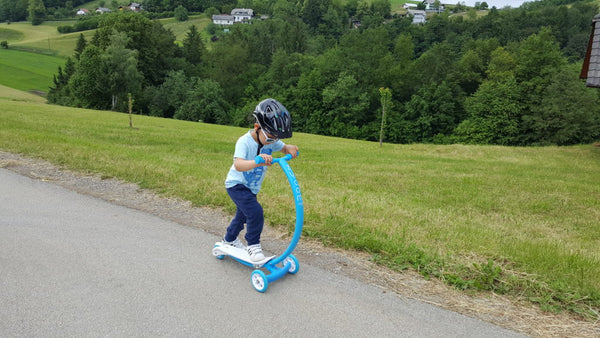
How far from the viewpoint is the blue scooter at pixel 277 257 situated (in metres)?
4.25

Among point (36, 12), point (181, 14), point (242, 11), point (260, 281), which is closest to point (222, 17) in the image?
point (242, 11)

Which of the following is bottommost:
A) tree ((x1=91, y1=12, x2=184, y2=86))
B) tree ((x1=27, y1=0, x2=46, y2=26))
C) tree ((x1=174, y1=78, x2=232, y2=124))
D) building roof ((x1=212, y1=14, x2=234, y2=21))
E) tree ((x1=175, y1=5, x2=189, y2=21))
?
tree ((x1=174, y1=78, x2=232, y2=124))

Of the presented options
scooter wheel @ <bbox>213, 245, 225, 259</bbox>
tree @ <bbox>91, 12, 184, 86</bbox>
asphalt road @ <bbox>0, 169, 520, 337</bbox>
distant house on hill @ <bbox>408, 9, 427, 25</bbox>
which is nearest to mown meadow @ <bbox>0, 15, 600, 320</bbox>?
asphalt road @ <bbox>0, 169, 520, 337</bbox>

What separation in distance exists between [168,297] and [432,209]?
5.67 metres

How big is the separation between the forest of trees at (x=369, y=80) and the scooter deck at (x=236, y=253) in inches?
1513

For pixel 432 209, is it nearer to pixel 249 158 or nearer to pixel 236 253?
pixel 236 253

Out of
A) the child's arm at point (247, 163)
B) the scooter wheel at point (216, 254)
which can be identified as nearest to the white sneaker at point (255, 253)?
the scooter wheel at point (216, 254)

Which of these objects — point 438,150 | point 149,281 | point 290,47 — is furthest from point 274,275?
point 290,47

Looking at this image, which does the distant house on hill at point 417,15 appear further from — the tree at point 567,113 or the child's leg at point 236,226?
the child's leg at point 236,226

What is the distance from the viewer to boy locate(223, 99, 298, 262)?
4340mm

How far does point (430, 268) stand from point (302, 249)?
1.70 m

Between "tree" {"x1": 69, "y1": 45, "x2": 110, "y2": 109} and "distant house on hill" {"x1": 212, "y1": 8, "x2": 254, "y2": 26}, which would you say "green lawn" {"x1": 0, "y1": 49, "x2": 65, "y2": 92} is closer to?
"tree" {"x1": 69, "y1": 45, "x2": 110, "y2": 109}

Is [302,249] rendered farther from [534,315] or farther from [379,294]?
[534,315]

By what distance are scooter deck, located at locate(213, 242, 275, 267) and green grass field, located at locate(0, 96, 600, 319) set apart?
1.35 metres
